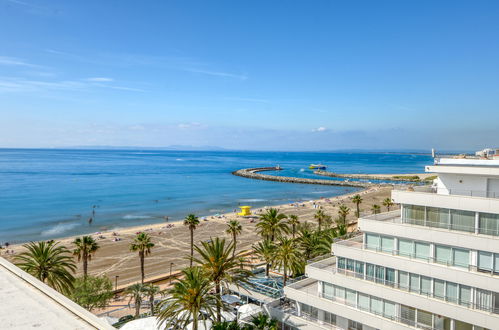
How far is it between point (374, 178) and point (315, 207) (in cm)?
9939

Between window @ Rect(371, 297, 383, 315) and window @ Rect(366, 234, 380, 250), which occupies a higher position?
window @ Rect(366, 234, 380, 250)

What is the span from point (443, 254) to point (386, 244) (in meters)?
3.39

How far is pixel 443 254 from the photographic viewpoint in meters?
20.3

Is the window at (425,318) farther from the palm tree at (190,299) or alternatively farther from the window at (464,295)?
the palm tree at (190,299)

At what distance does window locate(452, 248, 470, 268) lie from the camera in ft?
63.7

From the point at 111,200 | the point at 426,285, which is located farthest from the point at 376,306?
the point at 111,200

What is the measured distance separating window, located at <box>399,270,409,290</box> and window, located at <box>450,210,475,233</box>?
4177 mm

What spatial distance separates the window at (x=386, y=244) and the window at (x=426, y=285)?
248cm

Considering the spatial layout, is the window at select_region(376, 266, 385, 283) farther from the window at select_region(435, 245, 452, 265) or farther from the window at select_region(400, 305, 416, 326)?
the window at select_region(435, 245, 452, 265)

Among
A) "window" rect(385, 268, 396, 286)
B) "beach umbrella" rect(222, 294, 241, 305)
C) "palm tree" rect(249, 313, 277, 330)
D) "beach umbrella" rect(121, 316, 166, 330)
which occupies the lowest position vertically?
"beach umbrella" rect(222, 294, 241, 305)

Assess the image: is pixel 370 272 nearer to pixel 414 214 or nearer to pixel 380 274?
pixel 380 274

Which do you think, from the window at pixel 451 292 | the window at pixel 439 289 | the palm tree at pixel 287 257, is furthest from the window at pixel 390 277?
the palm tree at pixel 287 257

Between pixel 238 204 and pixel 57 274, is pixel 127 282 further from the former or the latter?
pixel 238 204

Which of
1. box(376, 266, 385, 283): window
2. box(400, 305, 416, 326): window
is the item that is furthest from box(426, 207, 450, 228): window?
box(400, 305, 416, 326): window
